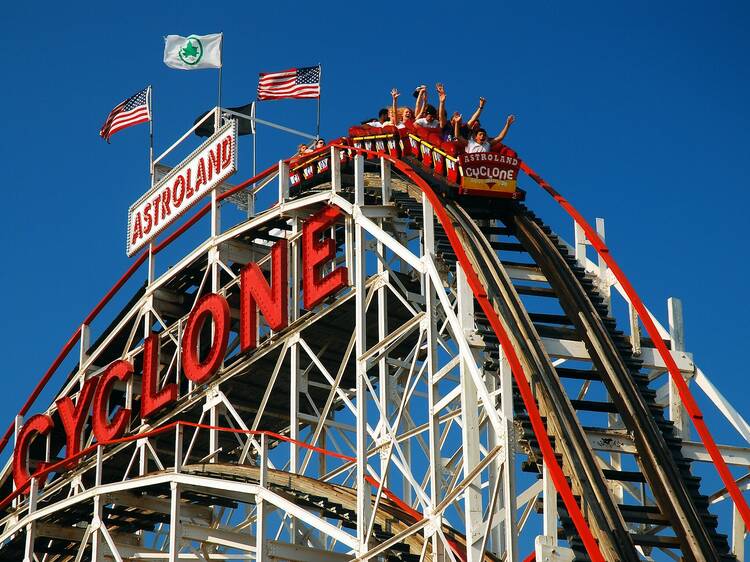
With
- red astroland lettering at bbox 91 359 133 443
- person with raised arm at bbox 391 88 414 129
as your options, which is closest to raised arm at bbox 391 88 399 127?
person with raised arm at bbox 391 88 414 129

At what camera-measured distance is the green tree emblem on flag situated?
3781 centimetres

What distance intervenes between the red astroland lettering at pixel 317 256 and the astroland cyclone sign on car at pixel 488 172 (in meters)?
2.84

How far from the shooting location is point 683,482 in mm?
22062

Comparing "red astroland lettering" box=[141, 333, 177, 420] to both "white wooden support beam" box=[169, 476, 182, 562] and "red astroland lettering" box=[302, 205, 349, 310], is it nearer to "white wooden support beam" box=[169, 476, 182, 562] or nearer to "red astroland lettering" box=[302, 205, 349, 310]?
"red astroland lettering" box=[302, 205, 349, 310]

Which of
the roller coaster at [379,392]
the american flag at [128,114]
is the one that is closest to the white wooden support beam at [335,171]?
the roller coaster at [379,392]

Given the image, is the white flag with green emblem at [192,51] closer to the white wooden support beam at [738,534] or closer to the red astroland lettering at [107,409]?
the red astroland lettering at [107,409]

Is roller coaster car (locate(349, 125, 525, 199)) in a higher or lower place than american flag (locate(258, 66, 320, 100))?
lower

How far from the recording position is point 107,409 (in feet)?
119

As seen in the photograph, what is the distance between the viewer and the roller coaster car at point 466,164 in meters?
28.6

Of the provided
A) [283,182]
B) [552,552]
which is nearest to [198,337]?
[283,182]

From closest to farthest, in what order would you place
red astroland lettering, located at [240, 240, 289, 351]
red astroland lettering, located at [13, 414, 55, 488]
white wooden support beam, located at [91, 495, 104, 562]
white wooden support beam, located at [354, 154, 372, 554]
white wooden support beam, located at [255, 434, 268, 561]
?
white wooden support beam, located at [354, 154, 372, 554]
white wooden support beam, located at [255, 434, 268, 561]
white wooden support beam, located at [91, 495, 104, 562]
red astroland lettering, located at [240, 240, 289, 351]
red astroland lettering, located at [13, 414, 55, 488]

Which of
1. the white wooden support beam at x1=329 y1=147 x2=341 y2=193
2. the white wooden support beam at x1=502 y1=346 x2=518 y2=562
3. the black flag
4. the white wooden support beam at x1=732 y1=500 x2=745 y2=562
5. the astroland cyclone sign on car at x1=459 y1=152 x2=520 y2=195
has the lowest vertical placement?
the white wooden support beam at x1=732 y1=500 x2=745 y2=562

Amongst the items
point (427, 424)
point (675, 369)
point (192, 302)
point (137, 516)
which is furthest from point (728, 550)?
point (192, 302)

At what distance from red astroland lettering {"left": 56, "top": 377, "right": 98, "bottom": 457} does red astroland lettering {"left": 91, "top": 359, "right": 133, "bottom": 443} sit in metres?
0.48
